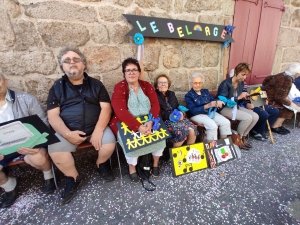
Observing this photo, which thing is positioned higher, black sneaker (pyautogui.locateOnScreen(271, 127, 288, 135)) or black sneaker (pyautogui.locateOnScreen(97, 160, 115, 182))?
black sneaker (pyautogui.locateOnScreen(97, 160, 115, 182))

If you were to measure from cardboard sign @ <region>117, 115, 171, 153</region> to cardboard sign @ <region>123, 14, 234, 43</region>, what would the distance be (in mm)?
1261

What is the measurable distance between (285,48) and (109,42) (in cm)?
399

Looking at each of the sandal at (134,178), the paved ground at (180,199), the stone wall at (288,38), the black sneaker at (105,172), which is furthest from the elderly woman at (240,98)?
the black sneaker at (105,172)

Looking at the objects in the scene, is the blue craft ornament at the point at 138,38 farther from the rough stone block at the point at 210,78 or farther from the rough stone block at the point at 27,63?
the rough stone block at the point at 210,78

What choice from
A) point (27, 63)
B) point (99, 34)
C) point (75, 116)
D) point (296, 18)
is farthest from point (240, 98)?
point (27, 63)

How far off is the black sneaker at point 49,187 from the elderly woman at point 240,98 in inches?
101

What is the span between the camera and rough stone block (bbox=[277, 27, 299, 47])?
3613mm

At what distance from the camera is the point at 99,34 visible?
2146 mm

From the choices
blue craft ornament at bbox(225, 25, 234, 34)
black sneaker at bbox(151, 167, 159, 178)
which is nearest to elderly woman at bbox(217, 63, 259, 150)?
blue craft ornament at bbox(225, 25, 234, 34)

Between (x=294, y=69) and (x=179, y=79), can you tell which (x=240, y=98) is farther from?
(x=294, y=69)

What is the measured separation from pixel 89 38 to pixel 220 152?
2299 mm

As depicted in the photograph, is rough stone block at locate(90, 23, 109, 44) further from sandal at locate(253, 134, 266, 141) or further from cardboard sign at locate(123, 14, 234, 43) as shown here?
sandal at locate(253, 134, 266, 141)

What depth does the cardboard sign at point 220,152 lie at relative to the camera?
7.16ft

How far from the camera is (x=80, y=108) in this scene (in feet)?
6.14
